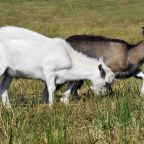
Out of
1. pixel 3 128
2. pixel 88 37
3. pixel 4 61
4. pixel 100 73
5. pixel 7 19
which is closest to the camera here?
pixel 3 128

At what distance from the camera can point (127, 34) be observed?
3291cm

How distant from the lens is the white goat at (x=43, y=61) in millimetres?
10703

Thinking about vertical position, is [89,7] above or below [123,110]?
above

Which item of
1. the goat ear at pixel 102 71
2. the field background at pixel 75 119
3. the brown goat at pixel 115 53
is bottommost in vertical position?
the field background at pixel 75 119

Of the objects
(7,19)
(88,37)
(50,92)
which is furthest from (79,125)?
(7,19)

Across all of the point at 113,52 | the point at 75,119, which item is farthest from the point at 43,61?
the point at 113,52

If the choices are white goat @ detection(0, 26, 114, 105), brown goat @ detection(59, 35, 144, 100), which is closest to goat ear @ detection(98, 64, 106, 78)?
white goat @ detection(0, 26, 114, 105)

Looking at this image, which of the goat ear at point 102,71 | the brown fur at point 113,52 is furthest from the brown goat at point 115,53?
the goat ear at point 102,71

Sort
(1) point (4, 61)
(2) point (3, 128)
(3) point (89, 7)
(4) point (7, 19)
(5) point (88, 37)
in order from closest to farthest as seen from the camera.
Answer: (2) point (3, 128)
(1) point (4, 61)
(5) point (88, 37)
(4) point (7, 19)
(3) point (89, 7)

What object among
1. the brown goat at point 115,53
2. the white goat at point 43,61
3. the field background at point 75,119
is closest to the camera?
the field background at point 75,119

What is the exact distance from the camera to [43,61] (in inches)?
429

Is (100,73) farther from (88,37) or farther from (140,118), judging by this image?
(140,118)

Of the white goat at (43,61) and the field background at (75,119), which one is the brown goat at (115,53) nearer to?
the field background at (75,119)

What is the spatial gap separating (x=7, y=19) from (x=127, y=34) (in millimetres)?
14519
